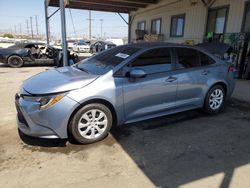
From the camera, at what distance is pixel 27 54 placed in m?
11.7

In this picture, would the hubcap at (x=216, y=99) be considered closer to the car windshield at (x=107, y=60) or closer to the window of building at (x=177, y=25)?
the car windshield at (x=107, y=60)

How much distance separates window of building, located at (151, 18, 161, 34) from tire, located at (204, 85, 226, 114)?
35.2ft

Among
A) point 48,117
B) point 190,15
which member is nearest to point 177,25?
point 190,15

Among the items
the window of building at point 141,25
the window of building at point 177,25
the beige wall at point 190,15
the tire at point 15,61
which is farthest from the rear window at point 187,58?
the window of building at point 141,25

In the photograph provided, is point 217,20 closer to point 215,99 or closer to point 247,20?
point 247,20

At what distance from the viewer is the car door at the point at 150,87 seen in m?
3.57

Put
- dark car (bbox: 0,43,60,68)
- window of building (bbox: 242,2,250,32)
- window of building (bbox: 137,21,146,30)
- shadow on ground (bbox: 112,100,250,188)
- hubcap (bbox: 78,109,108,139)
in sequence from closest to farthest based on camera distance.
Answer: shadow on ground (bbox: 112,100,250,188), hubcap (bbox: 78,109,108,139), window of building (bbox: 242,2,250,32), dark car (bbox: 0,43,60,68), window of building (bbox: 137,21,146,30)

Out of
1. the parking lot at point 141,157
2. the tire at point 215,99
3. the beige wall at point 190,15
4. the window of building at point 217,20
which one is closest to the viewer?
the parking lot at point 141,157

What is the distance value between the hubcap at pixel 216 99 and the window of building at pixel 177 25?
8.34 meters

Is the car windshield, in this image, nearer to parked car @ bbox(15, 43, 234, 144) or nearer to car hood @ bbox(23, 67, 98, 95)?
parked car @ bbox(15, 43, 234, 144)

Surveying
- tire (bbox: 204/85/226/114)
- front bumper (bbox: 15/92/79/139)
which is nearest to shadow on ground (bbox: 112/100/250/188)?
tire (bbox: 204/85/226/114)

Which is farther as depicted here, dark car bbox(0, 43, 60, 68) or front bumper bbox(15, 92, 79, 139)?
dark car bbox(0, 43, 60, 68)

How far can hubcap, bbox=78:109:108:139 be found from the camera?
10.7ft

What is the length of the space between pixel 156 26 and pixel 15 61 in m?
9.30
